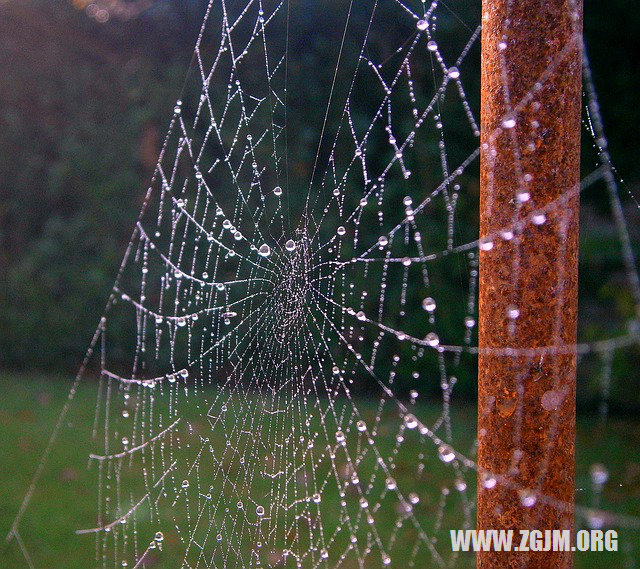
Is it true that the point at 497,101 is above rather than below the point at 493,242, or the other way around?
above

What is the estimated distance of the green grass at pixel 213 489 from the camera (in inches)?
163

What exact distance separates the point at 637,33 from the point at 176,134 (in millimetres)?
3893

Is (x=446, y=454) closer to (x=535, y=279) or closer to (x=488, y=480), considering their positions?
(x=488, y=480)

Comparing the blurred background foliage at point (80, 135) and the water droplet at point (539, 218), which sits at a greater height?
the blurred background foliage at point (80, 135)

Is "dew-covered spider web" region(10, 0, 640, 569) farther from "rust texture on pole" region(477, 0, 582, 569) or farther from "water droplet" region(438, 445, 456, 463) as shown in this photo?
"rust texture on pole" region(477, 0, 582, 569)

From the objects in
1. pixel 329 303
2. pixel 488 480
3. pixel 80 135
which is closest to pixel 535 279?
pixel 488 480

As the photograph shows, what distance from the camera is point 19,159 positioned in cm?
844

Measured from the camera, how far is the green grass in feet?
13.6

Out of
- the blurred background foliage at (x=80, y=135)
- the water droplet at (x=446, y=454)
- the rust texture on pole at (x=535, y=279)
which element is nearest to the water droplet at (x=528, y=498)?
the rust texture on pole at (x=535, y=279)

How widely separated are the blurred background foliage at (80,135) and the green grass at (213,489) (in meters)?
1.06

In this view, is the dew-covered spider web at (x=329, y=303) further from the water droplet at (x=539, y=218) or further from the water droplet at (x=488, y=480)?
the water droplet at (x=539, y=218)

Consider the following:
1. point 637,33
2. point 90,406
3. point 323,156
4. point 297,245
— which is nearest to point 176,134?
point 323,156

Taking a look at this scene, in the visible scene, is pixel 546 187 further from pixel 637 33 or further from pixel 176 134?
pixel 176 134

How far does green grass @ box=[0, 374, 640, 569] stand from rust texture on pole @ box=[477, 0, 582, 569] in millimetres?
1962
